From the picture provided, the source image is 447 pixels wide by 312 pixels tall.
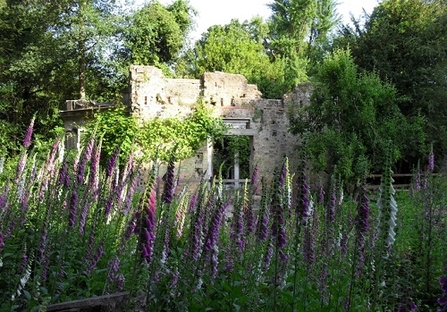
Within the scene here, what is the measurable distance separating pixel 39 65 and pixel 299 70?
14.2m

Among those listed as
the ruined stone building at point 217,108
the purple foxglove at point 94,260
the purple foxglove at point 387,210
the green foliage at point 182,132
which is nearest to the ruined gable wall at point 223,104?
the ruined stone building at point 217,108

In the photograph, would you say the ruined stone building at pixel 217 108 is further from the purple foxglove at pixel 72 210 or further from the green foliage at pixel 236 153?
the purple foxglove at pixel 72 210

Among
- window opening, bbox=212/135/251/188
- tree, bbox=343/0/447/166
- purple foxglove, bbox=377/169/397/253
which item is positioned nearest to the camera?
purple foxglove, bbox=377/169/397/253

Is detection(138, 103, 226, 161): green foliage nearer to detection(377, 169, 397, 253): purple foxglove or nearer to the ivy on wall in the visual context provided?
the ivy on wall

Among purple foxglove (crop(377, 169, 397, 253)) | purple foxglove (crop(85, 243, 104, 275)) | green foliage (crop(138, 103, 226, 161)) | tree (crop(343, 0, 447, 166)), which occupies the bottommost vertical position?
purple foxglove (crop(85, 243, 104, 275))

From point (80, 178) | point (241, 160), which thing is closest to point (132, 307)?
point (80, 178)

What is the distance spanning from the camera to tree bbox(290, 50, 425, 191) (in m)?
15.2

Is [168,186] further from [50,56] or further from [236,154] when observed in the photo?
[50,56]

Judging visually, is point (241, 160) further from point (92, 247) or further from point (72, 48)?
point (92, 247)

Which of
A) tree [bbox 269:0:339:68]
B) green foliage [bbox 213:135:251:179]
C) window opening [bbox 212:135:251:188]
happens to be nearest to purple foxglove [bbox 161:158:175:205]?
window opening [bbox 212:135:251:188]

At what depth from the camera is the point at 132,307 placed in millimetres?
2711

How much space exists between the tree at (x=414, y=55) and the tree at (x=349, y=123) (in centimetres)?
252

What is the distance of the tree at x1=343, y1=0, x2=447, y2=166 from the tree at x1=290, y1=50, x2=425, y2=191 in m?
2.52

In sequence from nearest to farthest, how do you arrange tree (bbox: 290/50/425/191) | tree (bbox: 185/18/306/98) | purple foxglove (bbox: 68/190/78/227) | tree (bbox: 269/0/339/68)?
1. purple foxglove (bbox: 68/190/78/227)
2. tree (bbox: 290/50/425/191)
3. tree (bbox: 185/18/306/98)
4. tree (bbox: 269/0/339/68)
